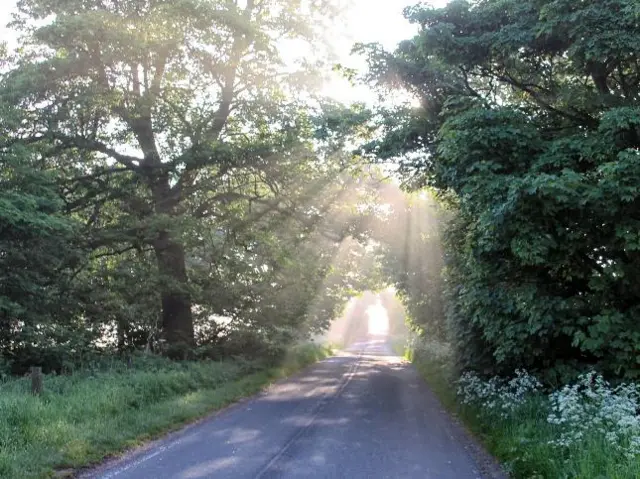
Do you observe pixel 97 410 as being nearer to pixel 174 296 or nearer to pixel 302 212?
pixel 174 296

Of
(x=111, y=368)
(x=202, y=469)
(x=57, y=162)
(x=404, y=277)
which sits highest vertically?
(x=57, y=162)

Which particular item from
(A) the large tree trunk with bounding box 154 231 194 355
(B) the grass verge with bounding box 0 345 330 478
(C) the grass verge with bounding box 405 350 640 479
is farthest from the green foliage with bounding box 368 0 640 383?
(A) the large tree trunk with bounding box 154 231 194 355

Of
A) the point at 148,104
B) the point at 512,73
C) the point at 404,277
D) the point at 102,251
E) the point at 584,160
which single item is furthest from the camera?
the point at 404,277

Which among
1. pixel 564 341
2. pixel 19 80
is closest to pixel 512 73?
pixel 564 341

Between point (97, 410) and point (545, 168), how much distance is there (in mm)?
8583

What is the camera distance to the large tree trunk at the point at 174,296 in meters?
20.2

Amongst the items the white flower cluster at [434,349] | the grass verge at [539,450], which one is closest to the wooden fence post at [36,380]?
the grass verge at [539,450]

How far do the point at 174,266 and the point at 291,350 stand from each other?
10453 millimetres

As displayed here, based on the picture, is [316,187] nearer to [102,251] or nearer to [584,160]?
[102,251]

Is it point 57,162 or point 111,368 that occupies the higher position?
point 57,162

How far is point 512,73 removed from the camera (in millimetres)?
12430

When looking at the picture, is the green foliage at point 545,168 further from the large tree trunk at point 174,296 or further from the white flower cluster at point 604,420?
the large tree trunk at point 174,296

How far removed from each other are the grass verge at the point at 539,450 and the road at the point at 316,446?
0.32m

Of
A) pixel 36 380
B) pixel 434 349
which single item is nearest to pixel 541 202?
pixel 36 380
